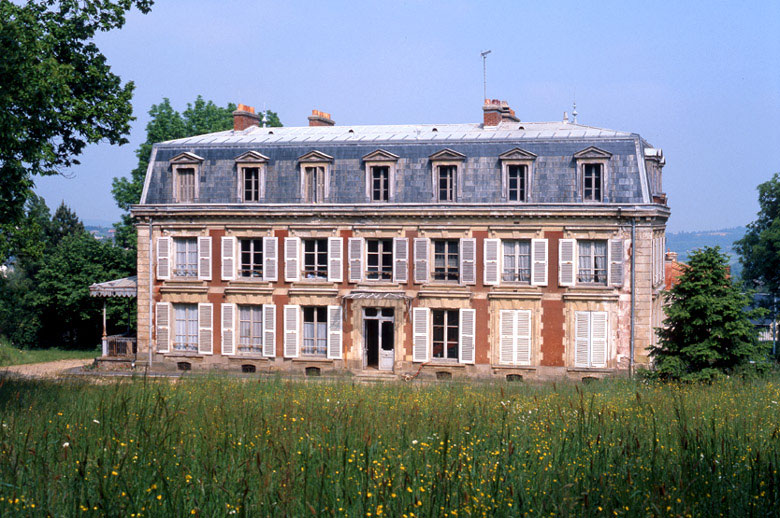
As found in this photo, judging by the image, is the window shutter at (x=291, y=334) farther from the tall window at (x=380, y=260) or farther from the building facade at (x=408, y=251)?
the tall window at (x=380, y=260)

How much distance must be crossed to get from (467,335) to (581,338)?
4.12 meters

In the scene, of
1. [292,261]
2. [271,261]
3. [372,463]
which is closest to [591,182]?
[292,261]

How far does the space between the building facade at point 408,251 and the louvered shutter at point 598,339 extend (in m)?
0.05

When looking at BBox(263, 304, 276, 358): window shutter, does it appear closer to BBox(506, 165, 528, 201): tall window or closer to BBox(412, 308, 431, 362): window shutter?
BBox(412, 308, 431, 362): window shutter

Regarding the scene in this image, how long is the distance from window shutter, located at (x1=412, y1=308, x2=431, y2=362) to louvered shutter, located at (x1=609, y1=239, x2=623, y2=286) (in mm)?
6778

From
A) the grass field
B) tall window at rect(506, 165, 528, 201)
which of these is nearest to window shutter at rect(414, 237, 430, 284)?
tall window at rect(506, 165, 528, 201)

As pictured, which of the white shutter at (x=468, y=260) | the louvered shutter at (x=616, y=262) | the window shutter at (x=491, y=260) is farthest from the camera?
the white shutter at (x=468, y=260)

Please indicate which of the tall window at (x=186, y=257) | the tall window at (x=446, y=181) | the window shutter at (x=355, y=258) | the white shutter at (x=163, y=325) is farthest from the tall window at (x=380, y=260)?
the white shutter at (x=163, y=325)

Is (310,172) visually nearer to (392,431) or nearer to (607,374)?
(607,374)

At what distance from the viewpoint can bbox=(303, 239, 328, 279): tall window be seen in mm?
31594

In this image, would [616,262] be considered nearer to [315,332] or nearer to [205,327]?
[315,332]

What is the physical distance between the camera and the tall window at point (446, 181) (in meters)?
30.4

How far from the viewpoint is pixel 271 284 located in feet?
104

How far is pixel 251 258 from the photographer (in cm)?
3219
